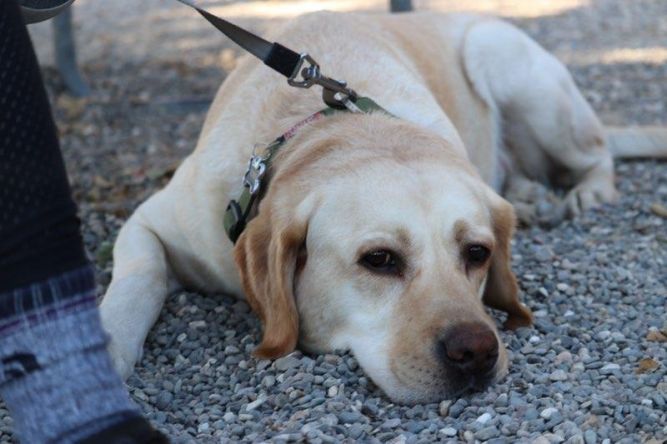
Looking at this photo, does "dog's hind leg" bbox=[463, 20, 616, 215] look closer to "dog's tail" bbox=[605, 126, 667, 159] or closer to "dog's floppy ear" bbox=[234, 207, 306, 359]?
"dog's tail" bbox=[605, 126, 667, 159]

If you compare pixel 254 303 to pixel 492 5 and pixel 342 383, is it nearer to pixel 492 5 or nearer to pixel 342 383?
pixel 342 383

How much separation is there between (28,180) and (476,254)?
1388 millimetres

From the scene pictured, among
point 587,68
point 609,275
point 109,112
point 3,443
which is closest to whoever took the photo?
point 3,443

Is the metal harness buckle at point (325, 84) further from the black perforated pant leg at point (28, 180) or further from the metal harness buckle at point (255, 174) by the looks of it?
the black perforated pant leg at point (28, 180)

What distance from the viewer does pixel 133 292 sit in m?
3.34

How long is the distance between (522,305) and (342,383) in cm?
76

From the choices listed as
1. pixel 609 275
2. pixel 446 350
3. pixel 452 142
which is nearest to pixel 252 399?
pixel 446 350

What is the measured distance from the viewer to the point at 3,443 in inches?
103

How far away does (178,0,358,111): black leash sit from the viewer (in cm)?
325

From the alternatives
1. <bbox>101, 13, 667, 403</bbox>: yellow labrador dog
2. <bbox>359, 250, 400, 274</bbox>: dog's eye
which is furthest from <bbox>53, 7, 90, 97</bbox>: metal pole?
<bbox>359, 250, 400, 274</bbox>: dog's eye

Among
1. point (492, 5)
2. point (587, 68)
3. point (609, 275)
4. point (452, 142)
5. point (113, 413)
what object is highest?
point (113, 413)

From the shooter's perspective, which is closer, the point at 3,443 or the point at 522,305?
the point at 3,443

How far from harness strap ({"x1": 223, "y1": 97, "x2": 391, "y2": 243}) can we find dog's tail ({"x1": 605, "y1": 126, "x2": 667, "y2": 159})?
8.05 ft

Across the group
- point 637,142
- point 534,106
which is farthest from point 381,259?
point 637,142
